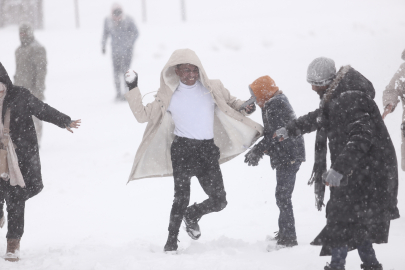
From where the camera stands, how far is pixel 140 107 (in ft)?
14.7

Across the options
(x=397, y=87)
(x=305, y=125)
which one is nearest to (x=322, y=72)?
(x=305, y=125)

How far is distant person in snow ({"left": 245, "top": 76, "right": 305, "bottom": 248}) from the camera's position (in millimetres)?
4516

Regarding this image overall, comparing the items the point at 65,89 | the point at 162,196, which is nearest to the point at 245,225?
the point at 162,196

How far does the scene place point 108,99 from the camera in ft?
41.3

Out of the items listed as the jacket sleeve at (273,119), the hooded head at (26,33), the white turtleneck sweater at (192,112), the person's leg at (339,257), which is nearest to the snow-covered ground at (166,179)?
the person's leg at (339,257)

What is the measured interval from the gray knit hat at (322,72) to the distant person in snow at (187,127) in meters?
1.21

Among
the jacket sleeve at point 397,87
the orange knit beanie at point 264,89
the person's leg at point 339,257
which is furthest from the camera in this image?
the jacket sleeve at point 397,87

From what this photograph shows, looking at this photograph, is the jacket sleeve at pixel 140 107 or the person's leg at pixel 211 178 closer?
the jacket sleeve at pixel 140 107

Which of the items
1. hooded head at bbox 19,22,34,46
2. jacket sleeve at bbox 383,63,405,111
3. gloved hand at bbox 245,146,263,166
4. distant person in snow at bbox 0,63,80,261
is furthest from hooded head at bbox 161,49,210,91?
hooded head at bbox 19,22,34,46

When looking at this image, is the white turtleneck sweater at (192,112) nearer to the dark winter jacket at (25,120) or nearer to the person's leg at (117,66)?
the dark winter jacket at (25,120)

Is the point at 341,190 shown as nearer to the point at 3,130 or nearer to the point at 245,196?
the point at 3,130

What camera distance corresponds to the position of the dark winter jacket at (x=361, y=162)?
3.39m

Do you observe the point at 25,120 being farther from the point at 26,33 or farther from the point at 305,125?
the point at 26,33

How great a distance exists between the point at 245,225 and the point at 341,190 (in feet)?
8.28
